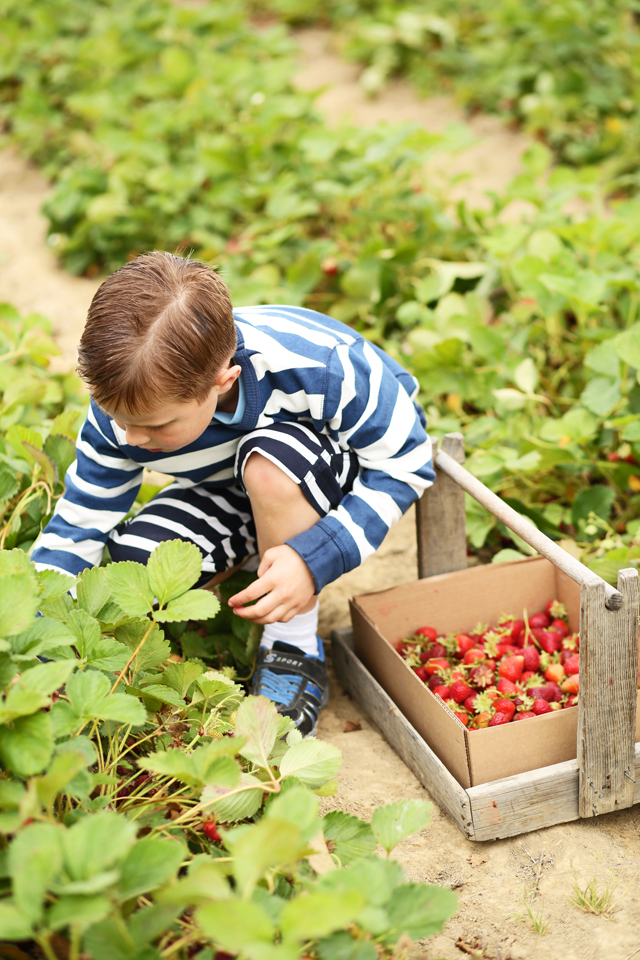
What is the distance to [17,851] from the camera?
649 mm

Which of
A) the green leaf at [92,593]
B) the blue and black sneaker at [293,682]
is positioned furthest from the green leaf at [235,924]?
the blue and black sneaker at [293,682]

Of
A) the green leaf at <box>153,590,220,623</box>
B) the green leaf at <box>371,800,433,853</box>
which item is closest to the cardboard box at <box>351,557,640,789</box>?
the green leaf at <box>371,800,433,853</box>

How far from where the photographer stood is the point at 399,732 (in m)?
1.31

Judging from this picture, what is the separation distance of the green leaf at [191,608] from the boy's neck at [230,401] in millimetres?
441

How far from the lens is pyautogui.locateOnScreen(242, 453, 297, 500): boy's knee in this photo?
4.09 feet

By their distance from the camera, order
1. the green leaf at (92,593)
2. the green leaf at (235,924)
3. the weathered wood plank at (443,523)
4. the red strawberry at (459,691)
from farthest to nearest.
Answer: the weathered wood plank at (443,523), the red strawberry at (459,691), the green leaf at (92,593), the green leaf at (235,924)

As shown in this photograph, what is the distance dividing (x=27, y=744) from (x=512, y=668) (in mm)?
875

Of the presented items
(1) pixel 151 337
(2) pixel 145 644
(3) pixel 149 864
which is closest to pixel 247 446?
(1) pixel 151 337

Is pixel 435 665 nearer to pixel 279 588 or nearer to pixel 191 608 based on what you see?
pixel 279 588

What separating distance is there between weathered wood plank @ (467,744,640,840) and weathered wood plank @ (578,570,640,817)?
0.05 ft

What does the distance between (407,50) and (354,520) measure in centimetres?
398

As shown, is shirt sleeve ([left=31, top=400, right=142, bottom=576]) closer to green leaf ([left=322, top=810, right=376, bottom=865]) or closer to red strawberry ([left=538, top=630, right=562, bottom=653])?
Result: green leaf ([left=322, top=810, right=376, bottom=865])

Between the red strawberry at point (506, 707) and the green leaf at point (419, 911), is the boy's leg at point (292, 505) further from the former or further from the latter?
the green leaf at point (419, 911)

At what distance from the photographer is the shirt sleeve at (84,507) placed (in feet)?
4.41
